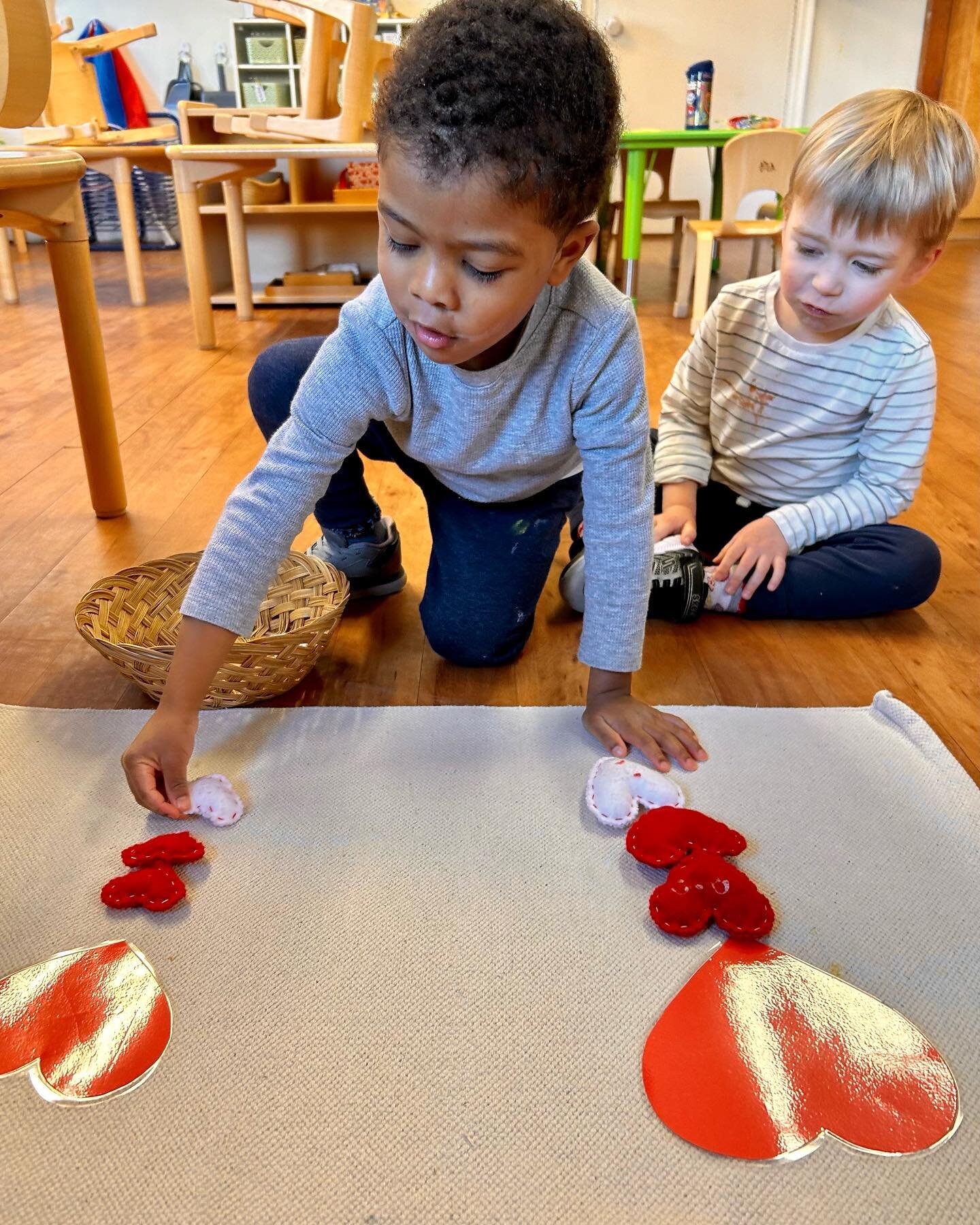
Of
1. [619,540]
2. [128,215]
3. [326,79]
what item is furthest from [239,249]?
[619,540]

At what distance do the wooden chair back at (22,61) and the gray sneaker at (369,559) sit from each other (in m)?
0.57

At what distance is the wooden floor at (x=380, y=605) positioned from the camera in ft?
3.40

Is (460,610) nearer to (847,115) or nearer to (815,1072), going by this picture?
(815,1072)

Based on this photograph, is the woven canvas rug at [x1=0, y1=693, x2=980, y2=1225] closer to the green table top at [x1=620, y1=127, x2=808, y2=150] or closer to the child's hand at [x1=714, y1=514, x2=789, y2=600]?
the child's hand at [x1=714, y1=514, x2=789, y2=600]

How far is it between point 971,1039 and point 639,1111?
0.75ft

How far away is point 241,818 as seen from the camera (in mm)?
827

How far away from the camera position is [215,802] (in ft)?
2.68

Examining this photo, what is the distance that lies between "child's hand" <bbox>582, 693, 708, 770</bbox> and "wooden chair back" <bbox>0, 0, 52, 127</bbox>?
2.89ft

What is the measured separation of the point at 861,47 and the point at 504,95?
5.01 meters

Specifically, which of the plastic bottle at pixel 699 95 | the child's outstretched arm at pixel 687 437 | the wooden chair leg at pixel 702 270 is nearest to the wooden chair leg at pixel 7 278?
the wooden chair leg at pixel 702 270

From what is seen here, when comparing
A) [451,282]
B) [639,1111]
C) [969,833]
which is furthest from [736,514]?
[639,1111]

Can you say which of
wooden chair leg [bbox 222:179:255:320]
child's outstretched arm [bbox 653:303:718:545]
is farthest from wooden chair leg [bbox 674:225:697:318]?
child's outstretched arm [bbox 653:303:718:545]

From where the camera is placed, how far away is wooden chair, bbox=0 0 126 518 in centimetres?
106

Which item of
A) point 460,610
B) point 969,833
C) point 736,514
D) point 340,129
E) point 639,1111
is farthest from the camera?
point 340,129
